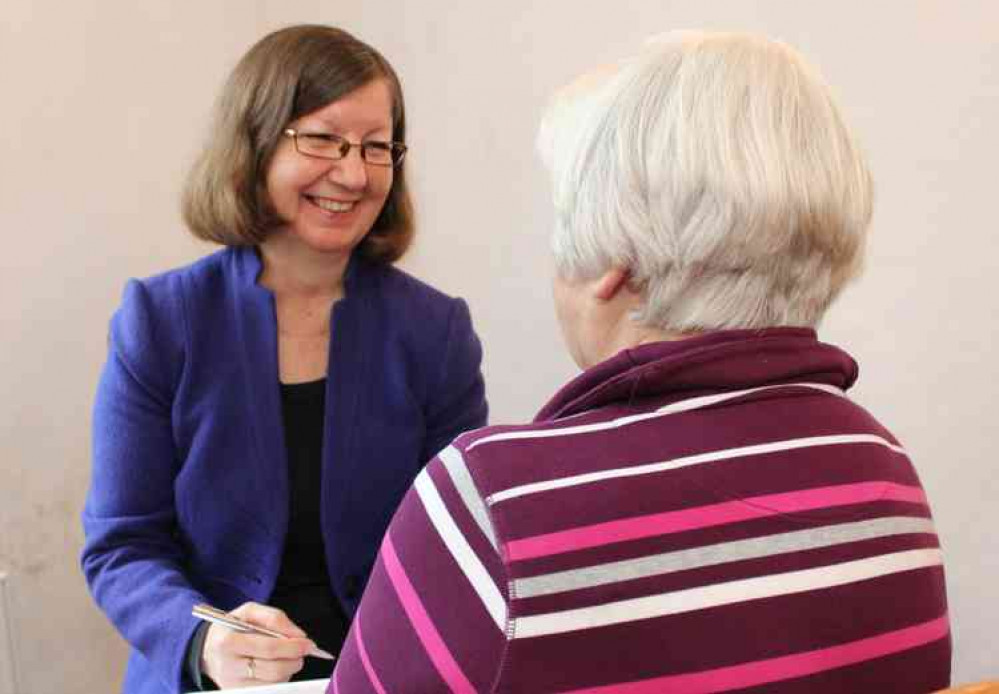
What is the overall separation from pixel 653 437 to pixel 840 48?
3.53 ft

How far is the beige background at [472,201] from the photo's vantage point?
61.5 inches

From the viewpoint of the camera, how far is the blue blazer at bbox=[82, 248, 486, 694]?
56.2 inches

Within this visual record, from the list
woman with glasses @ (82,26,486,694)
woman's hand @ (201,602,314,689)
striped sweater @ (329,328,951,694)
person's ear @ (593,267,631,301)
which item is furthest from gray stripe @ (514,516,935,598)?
woman with glasses @ (82,26,486,694)

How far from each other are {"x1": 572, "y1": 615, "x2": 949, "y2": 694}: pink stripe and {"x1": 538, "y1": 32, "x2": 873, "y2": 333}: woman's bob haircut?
0.26m

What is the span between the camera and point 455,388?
159 centimetres

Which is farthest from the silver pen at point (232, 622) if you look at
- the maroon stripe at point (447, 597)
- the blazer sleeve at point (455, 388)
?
the maroon stripe at point (447, 597)

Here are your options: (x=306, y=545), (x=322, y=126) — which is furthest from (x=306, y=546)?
(x=322, y=126)

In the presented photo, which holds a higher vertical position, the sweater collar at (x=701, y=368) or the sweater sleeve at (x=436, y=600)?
the sweater collar at (x=701, y=368)

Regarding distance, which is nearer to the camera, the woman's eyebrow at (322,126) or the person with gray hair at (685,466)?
the person with gray hair at (685,466)

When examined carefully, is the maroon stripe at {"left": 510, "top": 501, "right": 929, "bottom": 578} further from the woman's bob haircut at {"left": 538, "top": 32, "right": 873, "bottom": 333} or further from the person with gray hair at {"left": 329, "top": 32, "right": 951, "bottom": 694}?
the woman's bob haircut at {"left": 538, "top": 32, "right": 873, "bottom": 333}

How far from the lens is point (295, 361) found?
1.53 metres

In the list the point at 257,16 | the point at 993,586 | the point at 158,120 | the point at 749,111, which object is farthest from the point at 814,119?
the point at 257,16

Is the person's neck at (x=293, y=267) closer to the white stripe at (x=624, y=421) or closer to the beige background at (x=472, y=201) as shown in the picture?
the beige background at (x=472, y=201)

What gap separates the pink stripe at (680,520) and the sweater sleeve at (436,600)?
0.03m
